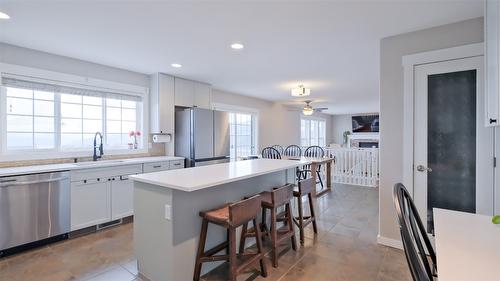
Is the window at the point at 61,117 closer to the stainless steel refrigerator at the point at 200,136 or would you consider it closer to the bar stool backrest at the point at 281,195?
the stainless steel refrigerator at the point at 200,136

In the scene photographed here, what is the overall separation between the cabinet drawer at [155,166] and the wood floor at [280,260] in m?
0.90

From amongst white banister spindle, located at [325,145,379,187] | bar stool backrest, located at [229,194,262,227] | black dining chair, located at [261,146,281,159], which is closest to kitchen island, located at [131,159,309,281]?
bar stool backrest, located at [229,194,262,227]

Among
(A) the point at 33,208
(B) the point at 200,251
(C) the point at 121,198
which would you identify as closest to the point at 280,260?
(B) the point at 200,251

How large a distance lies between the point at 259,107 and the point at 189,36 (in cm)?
456

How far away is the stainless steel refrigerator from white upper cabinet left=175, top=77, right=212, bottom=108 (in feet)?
0.86

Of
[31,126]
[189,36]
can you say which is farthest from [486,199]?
[31,126]

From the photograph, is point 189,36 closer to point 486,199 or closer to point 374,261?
point 374,261

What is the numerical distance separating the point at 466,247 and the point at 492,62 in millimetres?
1313

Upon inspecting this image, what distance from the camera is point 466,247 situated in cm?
106

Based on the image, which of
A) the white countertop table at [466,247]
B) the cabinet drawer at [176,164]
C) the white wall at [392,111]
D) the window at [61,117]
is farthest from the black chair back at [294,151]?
the white countertop table at [466,247]

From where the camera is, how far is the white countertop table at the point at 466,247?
860 millimetres

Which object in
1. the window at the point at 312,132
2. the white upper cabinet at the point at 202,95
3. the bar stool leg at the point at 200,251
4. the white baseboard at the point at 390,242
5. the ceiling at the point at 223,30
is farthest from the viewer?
the window at the point at 312,132

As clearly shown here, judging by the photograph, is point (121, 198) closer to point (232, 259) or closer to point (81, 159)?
point (81, 159)

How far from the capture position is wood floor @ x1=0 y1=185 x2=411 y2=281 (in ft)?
7.36
